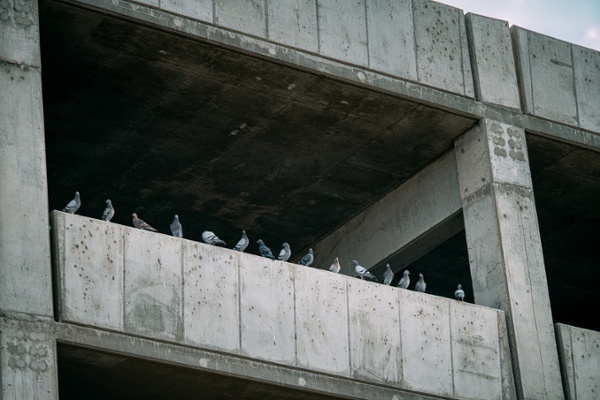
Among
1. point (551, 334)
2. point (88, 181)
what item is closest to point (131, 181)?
point (88, 181)

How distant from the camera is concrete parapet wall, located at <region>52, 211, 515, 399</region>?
2345 centimetres

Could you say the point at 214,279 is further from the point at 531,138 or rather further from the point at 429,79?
the point at 531,138

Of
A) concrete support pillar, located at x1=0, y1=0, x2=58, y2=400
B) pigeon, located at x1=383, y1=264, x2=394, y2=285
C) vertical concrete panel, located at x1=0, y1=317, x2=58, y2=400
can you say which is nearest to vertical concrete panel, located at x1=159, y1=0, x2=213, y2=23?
concrete support pillar, located at x1=0, y1=0, x2=58, y2=400

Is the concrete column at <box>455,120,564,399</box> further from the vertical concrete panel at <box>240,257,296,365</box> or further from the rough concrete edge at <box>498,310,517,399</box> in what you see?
the vertical concrete panel at <box>240,257,296,365</box>

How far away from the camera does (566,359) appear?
2831 cm

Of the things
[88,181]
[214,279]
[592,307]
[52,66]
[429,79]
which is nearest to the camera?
[214,279]

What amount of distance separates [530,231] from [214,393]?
784 cm

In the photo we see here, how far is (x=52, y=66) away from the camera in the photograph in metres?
27.0

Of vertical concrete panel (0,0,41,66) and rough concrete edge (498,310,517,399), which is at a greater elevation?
vertical concrete panel (0,0,41,66)

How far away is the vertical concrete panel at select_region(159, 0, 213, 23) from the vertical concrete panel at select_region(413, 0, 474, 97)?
4.90 meters

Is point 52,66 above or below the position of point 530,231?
above

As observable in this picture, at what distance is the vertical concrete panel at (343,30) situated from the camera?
28.0 metres

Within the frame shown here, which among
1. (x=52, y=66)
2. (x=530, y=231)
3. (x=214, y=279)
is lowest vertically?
(x=214, y=279)

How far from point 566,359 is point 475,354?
2102 mm
